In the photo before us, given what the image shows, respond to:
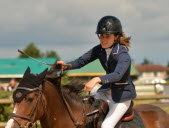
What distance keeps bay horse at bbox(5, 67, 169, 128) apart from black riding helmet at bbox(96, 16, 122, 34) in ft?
2.84

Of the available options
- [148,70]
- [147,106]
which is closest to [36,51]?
[148,70]

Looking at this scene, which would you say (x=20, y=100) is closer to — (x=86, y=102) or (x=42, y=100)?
(x=42, y=100)

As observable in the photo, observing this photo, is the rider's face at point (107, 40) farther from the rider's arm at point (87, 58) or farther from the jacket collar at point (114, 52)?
Answer: the rider's arm at point (87, 58)

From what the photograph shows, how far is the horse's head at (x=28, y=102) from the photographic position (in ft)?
16.9

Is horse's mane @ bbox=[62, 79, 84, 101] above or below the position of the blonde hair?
below

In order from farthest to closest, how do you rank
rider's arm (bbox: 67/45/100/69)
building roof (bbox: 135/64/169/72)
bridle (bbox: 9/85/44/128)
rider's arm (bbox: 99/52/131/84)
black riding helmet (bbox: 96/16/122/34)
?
building roof (bbox: 135/64/169/72) → rider's arm (bbox: 67/45/100/69) → black riding helmet (bbox: 96/16/122/34) → rider's arm (bbox: 99/52/131/84) → bridle (bbox: 9/85/44/128)

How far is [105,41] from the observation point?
19.5 ft

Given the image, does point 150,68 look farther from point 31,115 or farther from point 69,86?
point 31,115

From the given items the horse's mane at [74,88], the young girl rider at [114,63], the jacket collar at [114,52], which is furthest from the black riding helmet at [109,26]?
the horse's mane at [74,88]

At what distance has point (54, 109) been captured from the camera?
18.6 ft

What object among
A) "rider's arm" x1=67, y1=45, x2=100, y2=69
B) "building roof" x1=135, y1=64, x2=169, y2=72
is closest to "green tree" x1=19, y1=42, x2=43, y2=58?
"building roof" x1=135, y1=64, x2=169, y2=72

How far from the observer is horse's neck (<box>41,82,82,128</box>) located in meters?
5.58

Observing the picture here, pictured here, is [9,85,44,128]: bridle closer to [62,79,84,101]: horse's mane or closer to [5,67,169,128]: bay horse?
[5,67,169,128]: bay horse

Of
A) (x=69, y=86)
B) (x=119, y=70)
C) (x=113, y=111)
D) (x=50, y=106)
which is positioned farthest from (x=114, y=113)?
(x=50, y=106)
